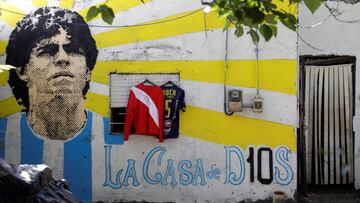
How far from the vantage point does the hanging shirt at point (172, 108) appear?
24.6ft

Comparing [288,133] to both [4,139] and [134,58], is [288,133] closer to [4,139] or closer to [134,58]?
[134,58]

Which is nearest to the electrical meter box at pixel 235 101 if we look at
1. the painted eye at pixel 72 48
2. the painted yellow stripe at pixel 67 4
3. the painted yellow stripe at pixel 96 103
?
the painted yellow stripe at pixel 96 103

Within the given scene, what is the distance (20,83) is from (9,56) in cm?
46

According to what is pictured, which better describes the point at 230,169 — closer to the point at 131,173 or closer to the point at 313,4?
the point at 131,173

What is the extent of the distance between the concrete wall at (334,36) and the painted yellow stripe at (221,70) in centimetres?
132

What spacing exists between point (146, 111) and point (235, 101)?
1375 mm

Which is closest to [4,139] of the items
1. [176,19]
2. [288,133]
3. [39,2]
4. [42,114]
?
[42,114]

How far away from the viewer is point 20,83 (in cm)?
774

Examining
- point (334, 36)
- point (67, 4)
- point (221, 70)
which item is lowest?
point (221, 70)

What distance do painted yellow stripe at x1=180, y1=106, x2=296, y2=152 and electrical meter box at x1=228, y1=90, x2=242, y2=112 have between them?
22 cm

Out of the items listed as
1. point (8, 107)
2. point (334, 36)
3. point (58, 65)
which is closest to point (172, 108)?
point (58, 65)

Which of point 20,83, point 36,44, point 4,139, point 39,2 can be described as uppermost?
point 39,2

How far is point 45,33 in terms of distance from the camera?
768 centimetres

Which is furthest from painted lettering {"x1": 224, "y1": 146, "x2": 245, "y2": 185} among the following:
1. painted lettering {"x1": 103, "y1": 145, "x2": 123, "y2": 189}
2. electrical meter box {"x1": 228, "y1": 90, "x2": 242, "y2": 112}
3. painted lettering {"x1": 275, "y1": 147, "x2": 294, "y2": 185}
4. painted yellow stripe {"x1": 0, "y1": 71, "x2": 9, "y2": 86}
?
painted yellow stripe {"x1": 0, "y1": 71, "x2": 9, "y2": 86}
